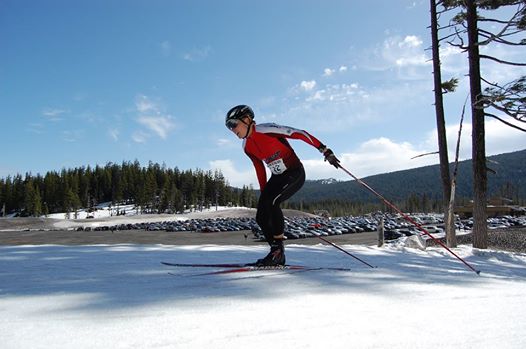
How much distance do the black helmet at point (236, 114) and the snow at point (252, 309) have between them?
184 cm

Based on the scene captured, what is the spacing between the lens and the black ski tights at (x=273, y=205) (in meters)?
4.27

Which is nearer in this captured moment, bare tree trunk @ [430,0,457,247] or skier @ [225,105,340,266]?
skier @ [225,105,340,266]

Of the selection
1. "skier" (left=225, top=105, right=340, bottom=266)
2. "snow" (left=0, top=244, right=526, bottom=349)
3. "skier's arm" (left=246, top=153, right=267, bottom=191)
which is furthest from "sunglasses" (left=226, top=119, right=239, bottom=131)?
"snow" (left=0, top=244, right=526, bottom=349)

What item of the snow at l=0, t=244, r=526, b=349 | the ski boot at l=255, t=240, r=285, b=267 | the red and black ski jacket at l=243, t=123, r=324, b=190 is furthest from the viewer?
the red and black ski jacket at l=243, t=123, r=324, b=190

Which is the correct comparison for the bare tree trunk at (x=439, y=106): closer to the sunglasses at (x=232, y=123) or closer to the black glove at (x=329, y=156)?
the black glove at (x=329, y=156)

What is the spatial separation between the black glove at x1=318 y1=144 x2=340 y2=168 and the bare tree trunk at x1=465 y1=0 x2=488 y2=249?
837 cm

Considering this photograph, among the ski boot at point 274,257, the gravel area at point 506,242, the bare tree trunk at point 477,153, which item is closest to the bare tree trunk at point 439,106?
the bare tree trunk at point 477,153

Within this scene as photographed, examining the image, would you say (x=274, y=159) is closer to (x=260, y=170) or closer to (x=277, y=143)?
(x=277, y=143)

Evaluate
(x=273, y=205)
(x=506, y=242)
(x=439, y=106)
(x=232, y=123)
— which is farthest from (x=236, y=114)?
(x=506, y=242)

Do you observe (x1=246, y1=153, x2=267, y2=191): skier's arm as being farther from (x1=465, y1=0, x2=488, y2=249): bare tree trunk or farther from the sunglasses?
(x1=465, y1=0, x2=488, y2=249): bare tree trunk

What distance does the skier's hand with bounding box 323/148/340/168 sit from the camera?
4.26m

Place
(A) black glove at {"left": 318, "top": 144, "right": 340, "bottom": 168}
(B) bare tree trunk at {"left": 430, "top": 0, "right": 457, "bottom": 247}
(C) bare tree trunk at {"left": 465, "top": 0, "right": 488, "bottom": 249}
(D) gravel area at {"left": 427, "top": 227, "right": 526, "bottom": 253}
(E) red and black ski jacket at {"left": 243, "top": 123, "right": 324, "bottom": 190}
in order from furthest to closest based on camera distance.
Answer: (D) gravel area at {"left": 427, "top": 227, "right": 526, "bottom": 253}, (B) bare tree trunk at {"left": 430, "top": 0, "right": 457, "bottom": 247}, (C) bare tree trunk at {"left": 465, "top": 0, "right": 488, "bottom": 249}, (E) red and black ski jacket at {"left": 243, "top": 123, "right": 324, "bottom": 190}, (A) black glove at {"left": 318, "top": 144, "right": 340, "bottom": 168}

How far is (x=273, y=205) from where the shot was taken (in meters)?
4.27

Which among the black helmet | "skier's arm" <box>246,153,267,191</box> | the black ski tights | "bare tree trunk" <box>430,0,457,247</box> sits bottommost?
the black ski tights
